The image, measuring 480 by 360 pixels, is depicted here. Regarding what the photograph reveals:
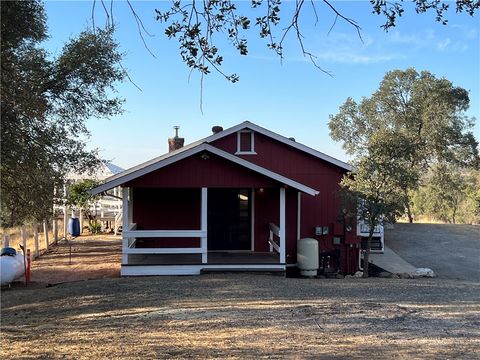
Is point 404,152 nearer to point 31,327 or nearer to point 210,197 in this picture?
point 210,197

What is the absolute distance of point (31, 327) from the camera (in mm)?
6703

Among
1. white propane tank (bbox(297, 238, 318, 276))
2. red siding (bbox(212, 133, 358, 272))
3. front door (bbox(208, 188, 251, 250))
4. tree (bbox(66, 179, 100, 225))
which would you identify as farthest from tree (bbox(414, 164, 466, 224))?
tree (bbox(66, 179, 100, 225))

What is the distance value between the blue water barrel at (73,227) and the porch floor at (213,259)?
790 centimetres

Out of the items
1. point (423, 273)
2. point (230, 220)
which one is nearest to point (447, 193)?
point (423, 273)

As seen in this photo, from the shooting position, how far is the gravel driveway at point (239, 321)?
17.9 feet

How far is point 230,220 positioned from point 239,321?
8.58 metres

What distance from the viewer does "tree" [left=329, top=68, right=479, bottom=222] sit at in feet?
85.9

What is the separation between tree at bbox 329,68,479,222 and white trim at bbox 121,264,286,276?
1464 centimetres

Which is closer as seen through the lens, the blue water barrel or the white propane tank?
the white propane tank

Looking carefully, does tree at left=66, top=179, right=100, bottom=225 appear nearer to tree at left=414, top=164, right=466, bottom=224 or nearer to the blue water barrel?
the blue water barrel

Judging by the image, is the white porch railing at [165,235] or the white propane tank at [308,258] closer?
the white porch railing at [165,235]

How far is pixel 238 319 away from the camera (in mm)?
6945

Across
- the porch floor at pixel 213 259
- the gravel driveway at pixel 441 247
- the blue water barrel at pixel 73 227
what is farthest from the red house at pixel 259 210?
the blue water barrel at pixel 73 227

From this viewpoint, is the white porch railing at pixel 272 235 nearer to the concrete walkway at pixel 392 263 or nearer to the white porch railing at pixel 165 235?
the white porch railing at pixel 165 235
